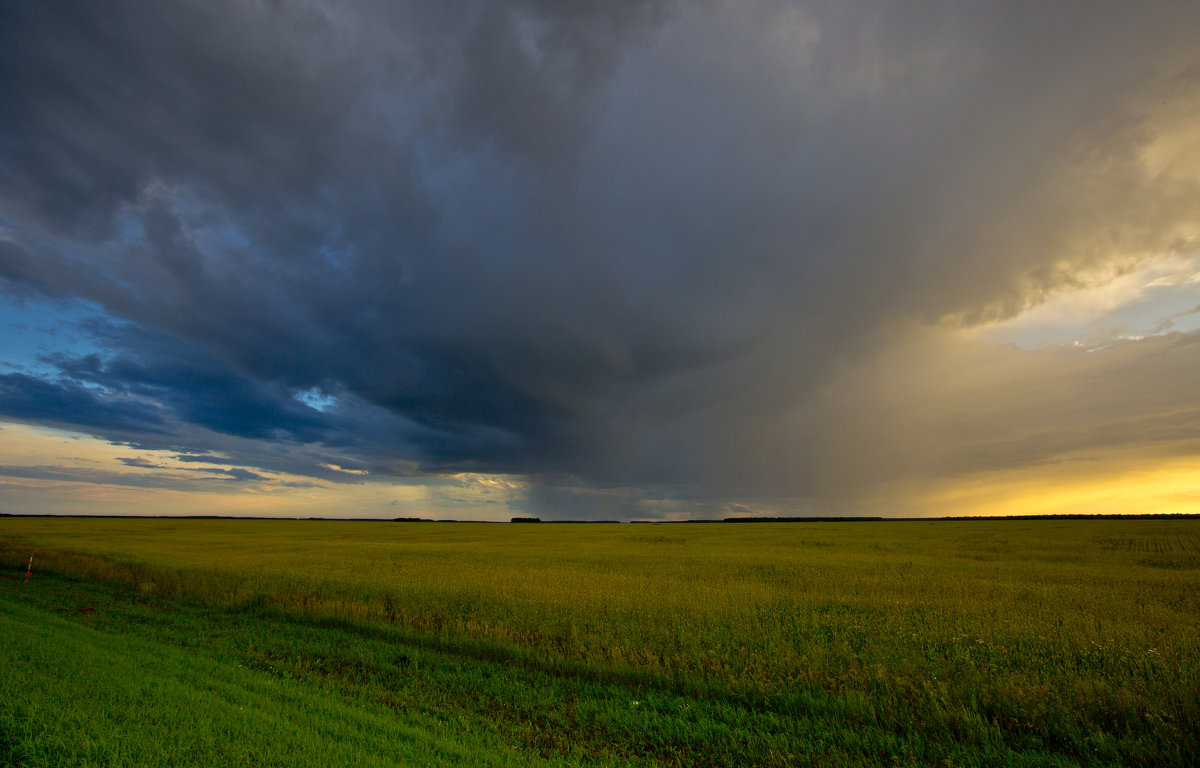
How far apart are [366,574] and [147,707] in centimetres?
1988

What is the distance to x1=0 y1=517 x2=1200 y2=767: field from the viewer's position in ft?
24.0

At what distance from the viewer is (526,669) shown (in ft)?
37.2

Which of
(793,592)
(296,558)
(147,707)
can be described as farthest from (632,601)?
(296,558)

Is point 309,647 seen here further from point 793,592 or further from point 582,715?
point 793,592

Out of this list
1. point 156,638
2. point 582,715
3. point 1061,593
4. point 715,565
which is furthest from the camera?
point 715,565

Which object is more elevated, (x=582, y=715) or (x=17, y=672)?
(x=17, y=672)

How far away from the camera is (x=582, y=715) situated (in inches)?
348

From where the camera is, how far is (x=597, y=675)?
10977 millimetres

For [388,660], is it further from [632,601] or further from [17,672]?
[632,601]

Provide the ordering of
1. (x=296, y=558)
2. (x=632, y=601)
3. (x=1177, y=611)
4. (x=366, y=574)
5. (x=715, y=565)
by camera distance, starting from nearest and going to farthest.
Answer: (x=1177, y=611)
(x=632, y=601)
(x=366, y=574)
(x=715, y=565)
(x=296, y=558)

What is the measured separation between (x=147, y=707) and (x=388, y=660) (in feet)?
15.9

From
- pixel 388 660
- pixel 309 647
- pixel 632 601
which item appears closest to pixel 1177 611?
pixel 632 601

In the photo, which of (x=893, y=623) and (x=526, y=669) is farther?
(x=893, y=623)

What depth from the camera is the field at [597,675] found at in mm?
7324
